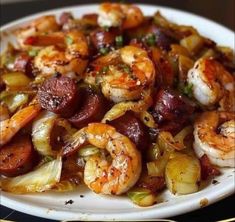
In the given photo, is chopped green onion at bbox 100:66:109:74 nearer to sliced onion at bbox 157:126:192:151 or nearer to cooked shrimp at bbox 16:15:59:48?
sliced onion at bbox 157:126:192:151

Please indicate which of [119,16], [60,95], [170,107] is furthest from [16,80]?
[170,107]

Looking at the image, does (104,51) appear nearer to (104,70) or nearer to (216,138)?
(104,70)

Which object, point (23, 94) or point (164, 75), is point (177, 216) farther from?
point (23, 94)

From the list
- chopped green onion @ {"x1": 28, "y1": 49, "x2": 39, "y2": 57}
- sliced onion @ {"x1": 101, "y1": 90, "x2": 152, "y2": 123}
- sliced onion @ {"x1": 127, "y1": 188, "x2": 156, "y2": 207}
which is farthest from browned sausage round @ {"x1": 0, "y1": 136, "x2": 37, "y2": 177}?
chopped green onion @ {"x1": 28, "y1": 49, "x2": 39, "y2": 57}

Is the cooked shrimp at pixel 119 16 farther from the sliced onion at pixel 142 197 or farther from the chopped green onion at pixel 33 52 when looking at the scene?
the sliced onion at pixel 142 197

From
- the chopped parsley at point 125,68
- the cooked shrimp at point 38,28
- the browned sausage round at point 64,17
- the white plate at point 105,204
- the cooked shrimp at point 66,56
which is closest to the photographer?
the white plate at point 105,204

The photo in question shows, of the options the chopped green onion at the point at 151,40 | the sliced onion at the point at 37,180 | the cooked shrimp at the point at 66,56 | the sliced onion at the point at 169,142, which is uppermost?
the chopped green onion at the point at 151,40

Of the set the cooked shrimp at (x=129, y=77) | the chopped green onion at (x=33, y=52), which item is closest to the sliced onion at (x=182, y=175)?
the cooked shrimp at (x=129, y=77)
